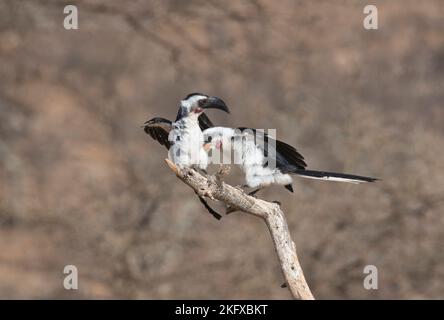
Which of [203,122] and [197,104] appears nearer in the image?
[197,104]

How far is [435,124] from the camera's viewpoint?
8133mm

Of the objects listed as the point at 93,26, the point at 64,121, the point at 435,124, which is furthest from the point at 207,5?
the point at 435,124

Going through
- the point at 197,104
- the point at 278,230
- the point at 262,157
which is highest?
the point at 197,104

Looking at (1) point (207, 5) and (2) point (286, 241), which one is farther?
(1) point (207, 5)

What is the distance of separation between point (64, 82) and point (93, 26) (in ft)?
2.03

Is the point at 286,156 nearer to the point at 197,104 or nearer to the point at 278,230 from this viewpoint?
the point at 278,230

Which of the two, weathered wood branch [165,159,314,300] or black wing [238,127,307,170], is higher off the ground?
black wing [238,127,307,170]

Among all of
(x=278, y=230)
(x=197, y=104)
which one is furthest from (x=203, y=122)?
(x=278, y=230)

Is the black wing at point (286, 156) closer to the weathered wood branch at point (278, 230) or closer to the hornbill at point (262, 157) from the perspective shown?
the hornbill at point (262, 157)

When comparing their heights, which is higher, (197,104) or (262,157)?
(197,104)

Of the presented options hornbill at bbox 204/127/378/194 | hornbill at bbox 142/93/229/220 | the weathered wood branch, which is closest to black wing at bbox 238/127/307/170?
hornbill at bbox 204/127/378/194

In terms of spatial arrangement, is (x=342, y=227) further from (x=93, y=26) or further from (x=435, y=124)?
(x=93, y=26)

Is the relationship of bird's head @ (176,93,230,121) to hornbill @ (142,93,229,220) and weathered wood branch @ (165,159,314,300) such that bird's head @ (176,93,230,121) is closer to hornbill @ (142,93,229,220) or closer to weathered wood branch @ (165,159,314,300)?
hornbill @ (142,93,229,220)

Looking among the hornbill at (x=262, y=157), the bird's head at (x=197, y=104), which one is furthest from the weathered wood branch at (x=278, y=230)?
the bird's head at (x=197, y=104)
